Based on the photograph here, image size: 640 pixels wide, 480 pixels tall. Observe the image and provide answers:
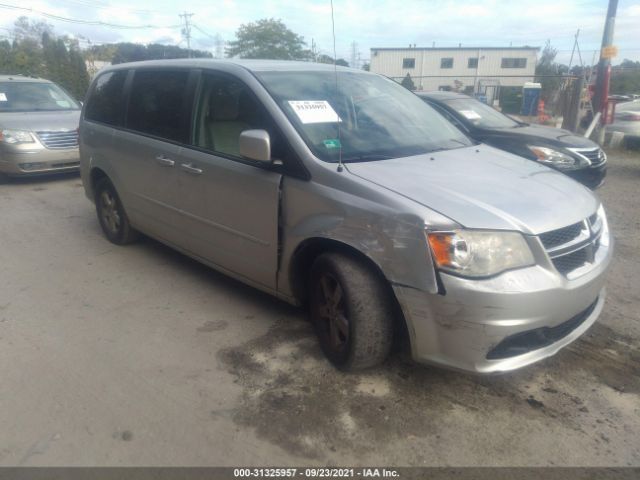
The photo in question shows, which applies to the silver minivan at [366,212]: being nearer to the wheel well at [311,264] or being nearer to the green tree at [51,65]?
the wheel well at [311,264]

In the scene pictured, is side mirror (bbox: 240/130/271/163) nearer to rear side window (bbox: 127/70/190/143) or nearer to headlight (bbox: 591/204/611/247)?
rear side window (bbox: 127/70/190/143)

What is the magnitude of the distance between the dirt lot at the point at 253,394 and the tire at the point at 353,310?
0.19 m

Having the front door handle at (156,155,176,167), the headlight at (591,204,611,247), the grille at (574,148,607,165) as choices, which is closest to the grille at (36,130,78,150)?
the front door handle at (156,155,176,167)

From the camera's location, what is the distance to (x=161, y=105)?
4.29 m

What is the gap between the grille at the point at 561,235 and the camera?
2.60m

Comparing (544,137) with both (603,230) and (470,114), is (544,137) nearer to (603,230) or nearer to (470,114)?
(470,114)

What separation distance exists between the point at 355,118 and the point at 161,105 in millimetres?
1766

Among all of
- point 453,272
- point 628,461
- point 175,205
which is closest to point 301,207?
point 453,272

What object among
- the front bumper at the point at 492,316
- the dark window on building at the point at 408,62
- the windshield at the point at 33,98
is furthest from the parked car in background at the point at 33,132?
the dark window on building at the point at 408,62

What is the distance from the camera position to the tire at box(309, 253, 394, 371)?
2.78m

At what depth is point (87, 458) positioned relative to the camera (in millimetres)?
2447

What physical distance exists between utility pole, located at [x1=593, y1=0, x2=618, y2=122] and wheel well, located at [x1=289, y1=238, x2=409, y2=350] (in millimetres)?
11001

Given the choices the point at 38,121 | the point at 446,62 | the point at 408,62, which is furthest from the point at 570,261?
the point at 446,62

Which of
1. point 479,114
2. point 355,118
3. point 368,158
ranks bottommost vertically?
point 479,114
